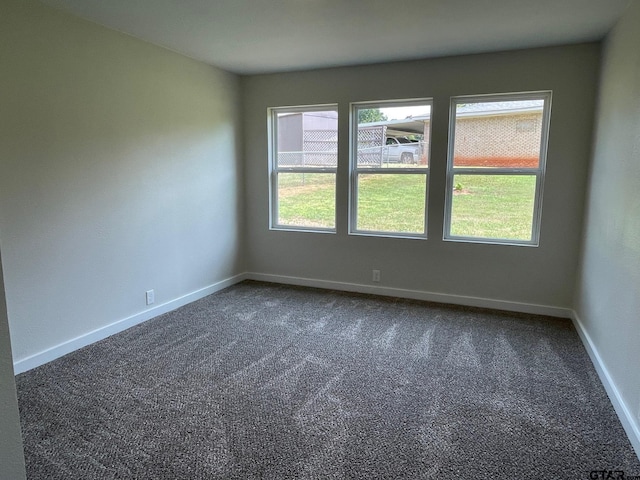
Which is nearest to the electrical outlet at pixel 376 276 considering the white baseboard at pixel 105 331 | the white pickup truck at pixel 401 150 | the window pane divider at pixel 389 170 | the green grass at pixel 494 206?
the green grass at pixel 494 206

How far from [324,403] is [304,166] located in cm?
300

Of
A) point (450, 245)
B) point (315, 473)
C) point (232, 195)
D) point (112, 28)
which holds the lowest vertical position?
point (315, 473)

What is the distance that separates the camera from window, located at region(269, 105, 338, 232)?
456cm

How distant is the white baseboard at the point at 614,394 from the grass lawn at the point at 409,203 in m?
1.16

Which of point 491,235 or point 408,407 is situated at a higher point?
point 491,235

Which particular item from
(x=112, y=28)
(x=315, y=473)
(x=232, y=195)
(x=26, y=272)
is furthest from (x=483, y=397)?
(x=112, y=28)

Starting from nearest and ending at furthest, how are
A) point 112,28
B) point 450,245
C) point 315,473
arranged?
point 315,473 < point 112,28 < point 450,245

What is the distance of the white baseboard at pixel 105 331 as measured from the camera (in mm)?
2769

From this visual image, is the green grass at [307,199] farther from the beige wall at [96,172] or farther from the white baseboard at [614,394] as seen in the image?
the white baseboard at [614,394]

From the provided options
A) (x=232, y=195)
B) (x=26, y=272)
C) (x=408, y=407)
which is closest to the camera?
(x=408, y=407)

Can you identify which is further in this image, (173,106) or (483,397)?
(173,106)

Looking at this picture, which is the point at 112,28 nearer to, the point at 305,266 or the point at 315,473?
the point at 305,266

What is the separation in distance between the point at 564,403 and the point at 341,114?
3.33 metres

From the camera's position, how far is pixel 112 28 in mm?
3148
